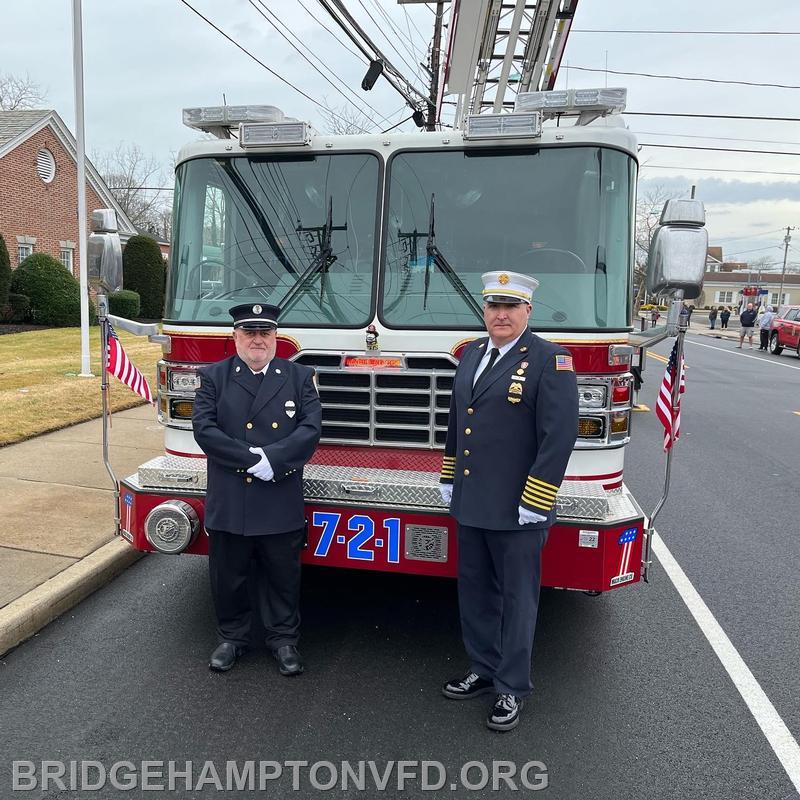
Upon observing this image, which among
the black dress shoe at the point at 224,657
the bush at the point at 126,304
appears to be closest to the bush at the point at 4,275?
the bush at the point at 126,304

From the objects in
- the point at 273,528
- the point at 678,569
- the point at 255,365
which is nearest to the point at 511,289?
the point at 255,365

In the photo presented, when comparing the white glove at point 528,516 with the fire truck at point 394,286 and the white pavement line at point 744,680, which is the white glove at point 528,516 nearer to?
the fire truck at point 394,286

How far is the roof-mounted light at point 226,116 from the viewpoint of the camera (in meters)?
3.91

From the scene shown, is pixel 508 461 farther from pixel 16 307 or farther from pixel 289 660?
pixel 16 307

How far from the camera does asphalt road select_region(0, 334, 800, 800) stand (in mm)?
2799

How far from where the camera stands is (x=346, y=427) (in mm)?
3729

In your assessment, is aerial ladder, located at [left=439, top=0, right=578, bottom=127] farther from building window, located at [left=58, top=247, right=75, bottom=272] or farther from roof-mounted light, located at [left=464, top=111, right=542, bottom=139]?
building window, located at [left=58, top=247, right=75, bottom=272]

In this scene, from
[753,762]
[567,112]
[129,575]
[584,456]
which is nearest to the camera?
[753,762]

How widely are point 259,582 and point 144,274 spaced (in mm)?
23560

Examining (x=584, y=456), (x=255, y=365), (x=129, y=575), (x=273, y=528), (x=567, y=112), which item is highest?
(x=567, y=112)

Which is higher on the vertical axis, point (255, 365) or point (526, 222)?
point (526, 222)

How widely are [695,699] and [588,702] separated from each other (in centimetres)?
50

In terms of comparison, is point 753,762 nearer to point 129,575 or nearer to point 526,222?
point 526,222

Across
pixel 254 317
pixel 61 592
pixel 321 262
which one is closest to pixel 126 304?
pixel 61 592
